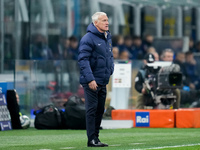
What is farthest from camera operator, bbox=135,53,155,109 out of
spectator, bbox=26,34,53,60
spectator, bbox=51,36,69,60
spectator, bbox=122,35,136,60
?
spectator, bbox=122,35,136,60

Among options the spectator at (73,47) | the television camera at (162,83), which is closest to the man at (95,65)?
the television camera at (162,83)

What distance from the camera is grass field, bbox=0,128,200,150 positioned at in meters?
11.9

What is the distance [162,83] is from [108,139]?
17.0 ft

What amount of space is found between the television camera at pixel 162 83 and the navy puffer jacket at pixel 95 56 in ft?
22.3

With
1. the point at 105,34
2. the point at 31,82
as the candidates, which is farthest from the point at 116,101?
the point at 105,34

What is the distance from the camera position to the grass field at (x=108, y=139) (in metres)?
11.9

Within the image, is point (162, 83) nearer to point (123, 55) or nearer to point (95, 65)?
point (123, 55)

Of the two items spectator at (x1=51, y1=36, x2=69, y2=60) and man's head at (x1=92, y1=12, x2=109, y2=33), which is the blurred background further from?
man's head at (x1=92, y1=12, x2=109, y2=33)

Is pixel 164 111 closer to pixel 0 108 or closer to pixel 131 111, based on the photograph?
pixel 131 111

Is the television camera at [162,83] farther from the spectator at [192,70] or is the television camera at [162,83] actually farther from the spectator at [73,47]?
the spectator at [192,70]

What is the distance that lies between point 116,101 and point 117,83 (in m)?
0.39

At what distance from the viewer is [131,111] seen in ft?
60.8

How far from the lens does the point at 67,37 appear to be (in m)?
24.7

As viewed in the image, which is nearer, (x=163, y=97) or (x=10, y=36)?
(x=163, y=97)
